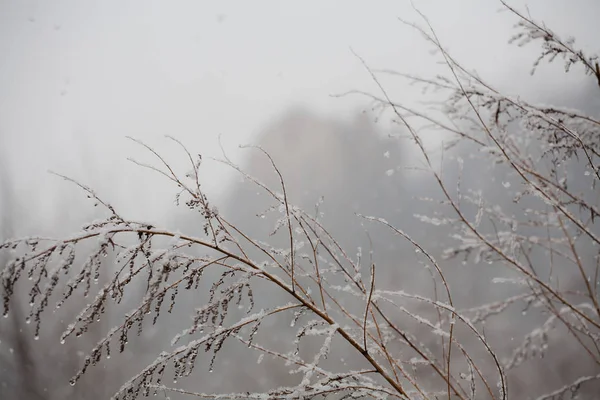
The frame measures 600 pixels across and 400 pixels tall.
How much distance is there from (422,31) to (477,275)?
40.3 feet

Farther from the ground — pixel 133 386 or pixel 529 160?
pixel 529 160

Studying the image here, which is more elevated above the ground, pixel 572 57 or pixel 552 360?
pixel 552 360

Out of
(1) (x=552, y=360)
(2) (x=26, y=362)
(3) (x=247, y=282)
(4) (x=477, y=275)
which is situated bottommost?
(3) (x=247, y=282)

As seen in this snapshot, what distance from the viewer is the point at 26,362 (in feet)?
32.6

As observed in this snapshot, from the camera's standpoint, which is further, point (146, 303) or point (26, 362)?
point (26, 362)

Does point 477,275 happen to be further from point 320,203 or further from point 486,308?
point 320,203

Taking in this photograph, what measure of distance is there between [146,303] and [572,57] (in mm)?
1675

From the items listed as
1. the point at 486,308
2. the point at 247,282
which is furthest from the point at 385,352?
the point at 486,308

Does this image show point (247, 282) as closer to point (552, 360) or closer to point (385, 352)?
point (385, 352)

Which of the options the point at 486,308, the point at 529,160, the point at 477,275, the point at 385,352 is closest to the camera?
the point at 385,352

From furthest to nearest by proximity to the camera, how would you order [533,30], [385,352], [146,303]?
[533,30] → [385,352] → [146,303]

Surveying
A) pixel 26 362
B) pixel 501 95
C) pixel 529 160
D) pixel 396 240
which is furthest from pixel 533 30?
pixel 26 362

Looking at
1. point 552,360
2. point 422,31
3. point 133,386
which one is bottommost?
point 133,386

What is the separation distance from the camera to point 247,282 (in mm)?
1118
